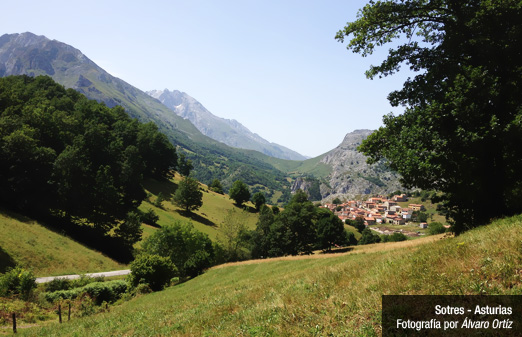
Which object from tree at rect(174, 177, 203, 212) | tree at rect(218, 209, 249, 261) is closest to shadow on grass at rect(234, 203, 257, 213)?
tree at rect(174, 177, 203, 212)

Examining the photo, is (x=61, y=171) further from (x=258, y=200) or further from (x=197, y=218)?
(x=258, y=200)

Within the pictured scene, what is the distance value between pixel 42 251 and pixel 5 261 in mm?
6315

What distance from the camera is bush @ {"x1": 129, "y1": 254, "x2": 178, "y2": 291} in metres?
34.3

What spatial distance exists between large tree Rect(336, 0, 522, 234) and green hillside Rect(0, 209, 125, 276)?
46.2 m

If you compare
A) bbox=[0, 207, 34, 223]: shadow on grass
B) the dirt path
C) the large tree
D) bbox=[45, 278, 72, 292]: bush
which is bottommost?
the dirt path

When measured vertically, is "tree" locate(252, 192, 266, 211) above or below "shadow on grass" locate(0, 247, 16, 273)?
below

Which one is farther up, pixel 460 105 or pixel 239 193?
pixel 460 105

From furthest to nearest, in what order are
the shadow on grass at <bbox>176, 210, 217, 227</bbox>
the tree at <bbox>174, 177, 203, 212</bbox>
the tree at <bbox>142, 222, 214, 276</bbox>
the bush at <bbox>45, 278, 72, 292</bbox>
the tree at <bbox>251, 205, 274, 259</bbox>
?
the tree at <bbox>174, 177, 203, 212</bbox>
the shadow on grass at <bbox>176, 210, 217, 227</bbox>
the tree at <bbox>251, 205, 274, 259</bbox>
the tree at <bbox>142, 222, 214, 276</bbox>
the bush at <bbox>45, 278, 72, 292</bbox>

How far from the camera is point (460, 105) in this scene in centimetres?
1080

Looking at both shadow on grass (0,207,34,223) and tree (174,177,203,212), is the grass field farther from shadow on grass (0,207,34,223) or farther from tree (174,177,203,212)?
shadow on grass (0,207,34,223)

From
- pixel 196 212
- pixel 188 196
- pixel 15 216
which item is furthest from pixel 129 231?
pixel 196 212

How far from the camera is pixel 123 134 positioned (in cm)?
10500

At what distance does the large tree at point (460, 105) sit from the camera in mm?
10758

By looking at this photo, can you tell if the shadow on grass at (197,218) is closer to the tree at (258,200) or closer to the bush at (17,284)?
the tree at (258,200)
